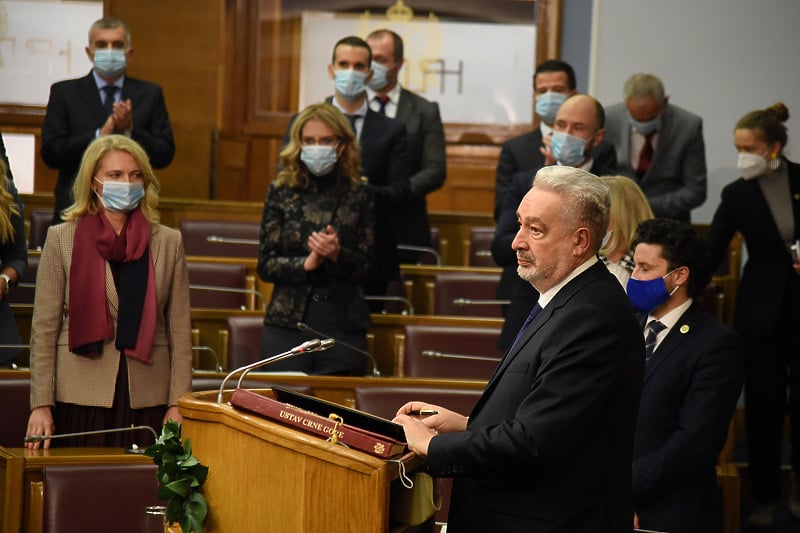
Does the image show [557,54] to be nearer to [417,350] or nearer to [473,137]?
[473,137]

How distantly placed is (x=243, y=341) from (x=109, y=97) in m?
1.17

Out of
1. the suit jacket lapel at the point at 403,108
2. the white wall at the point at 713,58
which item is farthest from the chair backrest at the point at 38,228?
the white wall at the point at 713,58

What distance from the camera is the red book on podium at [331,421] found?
1.80m

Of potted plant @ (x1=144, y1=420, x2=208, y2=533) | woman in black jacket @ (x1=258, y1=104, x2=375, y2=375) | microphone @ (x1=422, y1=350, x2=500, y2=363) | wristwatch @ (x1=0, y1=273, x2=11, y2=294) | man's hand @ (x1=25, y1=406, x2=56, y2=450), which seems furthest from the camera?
microphone @ (x1=422, y1=350, x2=500, y2=363)

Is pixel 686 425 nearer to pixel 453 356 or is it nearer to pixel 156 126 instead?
pixel 453 356

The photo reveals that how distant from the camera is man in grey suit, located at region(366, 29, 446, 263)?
15.5 feet

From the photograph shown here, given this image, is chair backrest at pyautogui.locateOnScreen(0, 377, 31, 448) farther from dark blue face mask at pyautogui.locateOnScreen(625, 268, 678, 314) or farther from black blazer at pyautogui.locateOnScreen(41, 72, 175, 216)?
dark blue face mask at pyautogui.locateOnScreen(625, 268, 678, 314)

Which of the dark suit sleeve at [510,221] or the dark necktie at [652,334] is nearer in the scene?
the dark necktie at [652,334]

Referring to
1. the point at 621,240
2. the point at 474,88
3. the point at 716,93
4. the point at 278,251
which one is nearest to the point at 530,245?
the point at 621,240

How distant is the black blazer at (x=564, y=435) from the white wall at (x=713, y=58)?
436cm

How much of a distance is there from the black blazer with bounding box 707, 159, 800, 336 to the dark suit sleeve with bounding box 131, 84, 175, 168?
199 centimetres

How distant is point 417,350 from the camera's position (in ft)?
12.7

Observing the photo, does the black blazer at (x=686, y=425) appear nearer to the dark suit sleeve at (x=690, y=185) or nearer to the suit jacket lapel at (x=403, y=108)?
the dark suit sleeve at (x=690, y=185)

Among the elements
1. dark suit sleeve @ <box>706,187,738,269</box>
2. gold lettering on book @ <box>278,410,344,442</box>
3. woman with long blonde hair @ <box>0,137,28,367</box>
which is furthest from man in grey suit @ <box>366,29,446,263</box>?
gold lettering on book @ <box>278,410,344,442</box>
